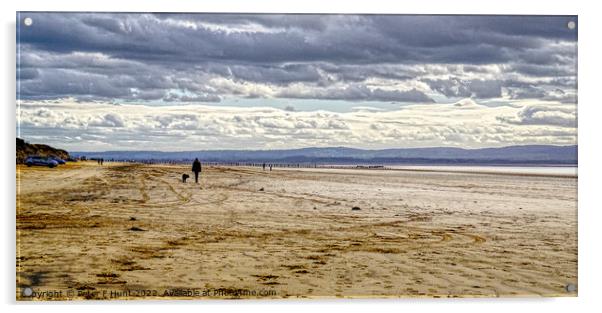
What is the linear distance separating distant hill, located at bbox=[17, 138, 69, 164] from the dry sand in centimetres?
19

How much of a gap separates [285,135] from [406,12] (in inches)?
95.5

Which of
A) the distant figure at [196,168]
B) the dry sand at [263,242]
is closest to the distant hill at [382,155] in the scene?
the distant figure at [196,168]

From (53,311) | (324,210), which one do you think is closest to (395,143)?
(324,210)

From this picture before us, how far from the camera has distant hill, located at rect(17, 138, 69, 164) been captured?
1035 centimetres

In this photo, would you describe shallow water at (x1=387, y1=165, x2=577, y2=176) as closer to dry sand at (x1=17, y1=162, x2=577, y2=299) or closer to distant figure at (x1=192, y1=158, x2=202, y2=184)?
dry sand at (x1=17, y1=162, x2=577, y2=299)

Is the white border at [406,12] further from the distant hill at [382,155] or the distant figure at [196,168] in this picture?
the distant figure at [196,168]

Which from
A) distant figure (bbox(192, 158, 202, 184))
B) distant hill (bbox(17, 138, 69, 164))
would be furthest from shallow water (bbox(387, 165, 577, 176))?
distant hill (bbox(17, 138, 69, 164))

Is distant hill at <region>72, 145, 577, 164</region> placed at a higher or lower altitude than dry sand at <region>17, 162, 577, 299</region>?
higher

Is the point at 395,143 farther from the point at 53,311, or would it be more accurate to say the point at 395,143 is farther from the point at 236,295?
the point at 53,311

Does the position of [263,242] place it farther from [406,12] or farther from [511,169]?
[511,169]

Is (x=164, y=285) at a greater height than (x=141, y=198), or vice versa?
(x=141, y=198)

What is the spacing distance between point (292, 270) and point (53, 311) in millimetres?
3138

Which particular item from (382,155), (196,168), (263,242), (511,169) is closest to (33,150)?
(196,168)
